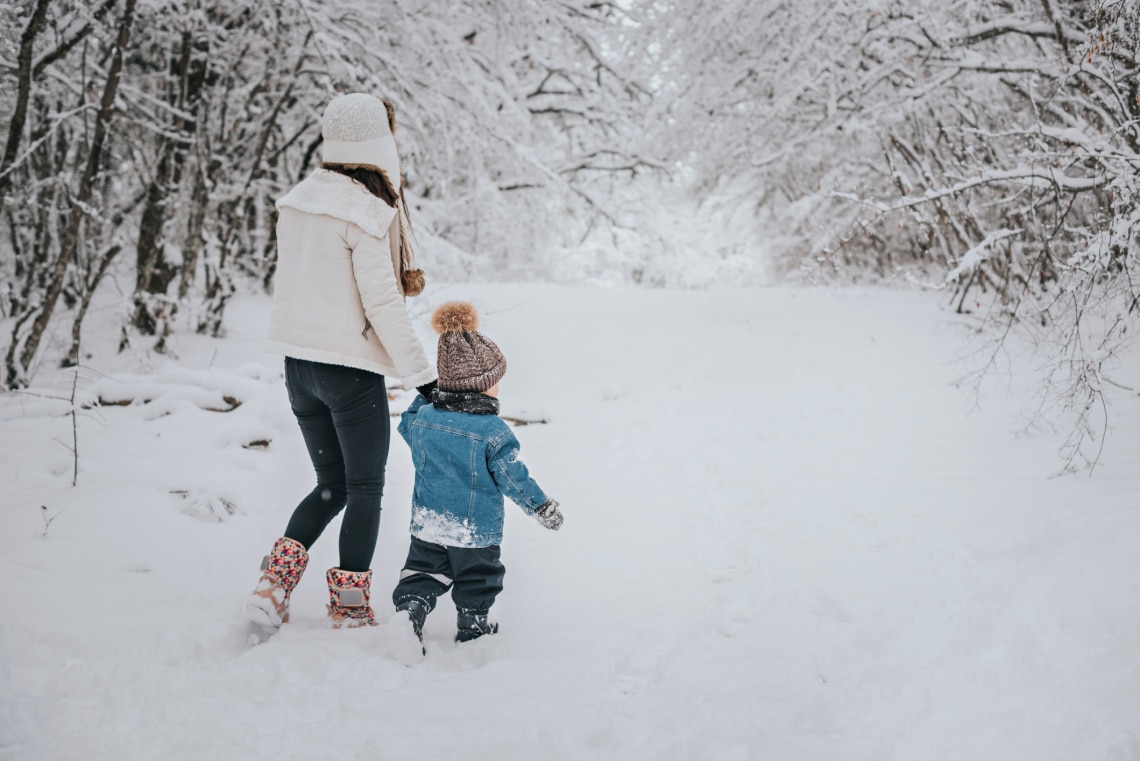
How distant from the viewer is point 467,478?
238cm

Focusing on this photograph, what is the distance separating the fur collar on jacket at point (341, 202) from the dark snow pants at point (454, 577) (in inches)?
42.6

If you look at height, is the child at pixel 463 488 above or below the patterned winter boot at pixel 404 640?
above

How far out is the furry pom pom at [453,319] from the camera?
240 cm

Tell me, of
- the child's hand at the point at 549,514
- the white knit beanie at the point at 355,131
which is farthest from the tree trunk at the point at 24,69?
the child's hand at the point at 549,514

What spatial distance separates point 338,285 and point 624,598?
1584 millimetres

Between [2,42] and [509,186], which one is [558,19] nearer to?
[509,186]

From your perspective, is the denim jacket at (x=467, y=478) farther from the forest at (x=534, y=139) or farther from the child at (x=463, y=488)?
the forest at (x=534, y=139)

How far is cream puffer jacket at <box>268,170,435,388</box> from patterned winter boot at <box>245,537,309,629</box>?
635 mm

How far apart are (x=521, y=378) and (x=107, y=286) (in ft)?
18.9

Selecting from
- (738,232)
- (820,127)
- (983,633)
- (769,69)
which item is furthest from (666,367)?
(738,232)

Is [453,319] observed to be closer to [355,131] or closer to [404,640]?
[355,131]

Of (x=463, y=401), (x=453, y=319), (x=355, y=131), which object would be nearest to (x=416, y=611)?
(x=463, y=401)

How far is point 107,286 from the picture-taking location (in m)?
8.52

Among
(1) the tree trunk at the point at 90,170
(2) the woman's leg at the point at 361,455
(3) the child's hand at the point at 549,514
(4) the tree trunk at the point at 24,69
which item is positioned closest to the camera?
(2) the woman's leg at the point at 361,455
